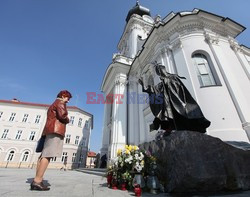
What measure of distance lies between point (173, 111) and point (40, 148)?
3.54m

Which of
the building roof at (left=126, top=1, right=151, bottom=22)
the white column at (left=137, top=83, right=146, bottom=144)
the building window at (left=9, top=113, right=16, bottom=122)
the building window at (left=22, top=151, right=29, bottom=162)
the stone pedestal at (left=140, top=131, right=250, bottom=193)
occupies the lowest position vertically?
the stone pedestal at (left=140, top=131, right=250, bottom=193)

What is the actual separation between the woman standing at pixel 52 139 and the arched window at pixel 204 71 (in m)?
8.96

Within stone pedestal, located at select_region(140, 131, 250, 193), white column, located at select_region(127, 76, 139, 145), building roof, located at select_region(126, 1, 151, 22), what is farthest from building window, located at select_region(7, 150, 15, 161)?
building roof, located at select_region(126, 1, 151, 22)

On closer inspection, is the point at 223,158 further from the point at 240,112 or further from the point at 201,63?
the point at 201,63

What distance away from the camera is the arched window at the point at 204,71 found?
9.01m

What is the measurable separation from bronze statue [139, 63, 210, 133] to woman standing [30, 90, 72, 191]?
265 cm

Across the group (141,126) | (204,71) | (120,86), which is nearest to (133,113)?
(141,126)

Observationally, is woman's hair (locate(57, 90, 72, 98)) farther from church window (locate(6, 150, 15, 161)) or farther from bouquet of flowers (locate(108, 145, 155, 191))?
church window (locate(6, 150, 15, 161))

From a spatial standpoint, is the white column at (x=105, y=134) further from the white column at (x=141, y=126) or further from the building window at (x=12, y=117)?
the building window at (x=12, y=117)

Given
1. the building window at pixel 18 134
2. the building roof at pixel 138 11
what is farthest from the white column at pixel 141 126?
the building window at pixel 18 134

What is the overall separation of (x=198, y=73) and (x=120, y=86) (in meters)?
8.12

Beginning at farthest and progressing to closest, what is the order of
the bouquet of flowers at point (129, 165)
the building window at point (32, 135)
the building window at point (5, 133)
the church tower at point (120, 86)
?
the building window at point (32, 135) → the building window at point (5, 133) → the church tower at point (120, 86) → the bouquet of flowers at point (129, 165)

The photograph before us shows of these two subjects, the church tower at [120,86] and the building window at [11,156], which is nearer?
the church tower at [120,86]

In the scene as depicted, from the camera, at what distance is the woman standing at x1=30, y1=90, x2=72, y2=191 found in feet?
7.79
